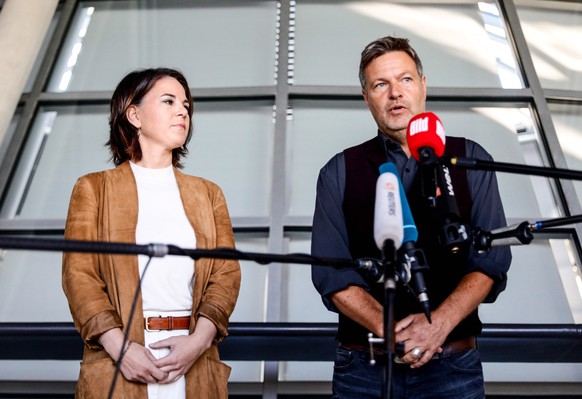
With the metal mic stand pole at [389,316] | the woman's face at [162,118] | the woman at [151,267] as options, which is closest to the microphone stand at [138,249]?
the metal mic stand pole at [389,316]

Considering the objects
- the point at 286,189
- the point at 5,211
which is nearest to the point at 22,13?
the point at 5,211

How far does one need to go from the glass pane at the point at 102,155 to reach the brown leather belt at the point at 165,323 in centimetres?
162

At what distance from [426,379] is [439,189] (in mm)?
536

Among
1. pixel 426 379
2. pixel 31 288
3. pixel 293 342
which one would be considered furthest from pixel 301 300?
pixel 426 379

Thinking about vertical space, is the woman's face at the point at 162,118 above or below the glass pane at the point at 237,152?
below

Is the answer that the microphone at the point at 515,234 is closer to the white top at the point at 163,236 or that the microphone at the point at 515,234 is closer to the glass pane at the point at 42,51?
the white top at the point at 163,236

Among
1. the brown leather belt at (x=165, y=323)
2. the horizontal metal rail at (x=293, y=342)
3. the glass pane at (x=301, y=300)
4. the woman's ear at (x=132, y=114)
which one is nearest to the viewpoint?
the brown leather belt at (x=165, y=323)

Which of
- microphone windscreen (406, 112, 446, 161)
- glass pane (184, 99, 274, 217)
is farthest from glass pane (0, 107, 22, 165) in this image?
microphone windscreen (406, 112, 446, 161)

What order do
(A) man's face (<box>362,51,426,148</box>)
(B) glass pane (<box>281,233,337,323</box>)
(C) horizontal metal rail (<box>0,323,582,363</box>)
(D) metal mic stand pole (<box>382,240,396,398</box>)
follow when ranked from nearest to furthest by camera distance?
Result: 1. (D) metal mic stand pole (<box>382,240,396,398</box>)
2. (A) man's face (<box>362,51,426,148</box>)
3. (C) horizontal metal rail (<box>0,323,582,363</box>)
4. (B) glass pane (<box>281,233,337,323</box>)

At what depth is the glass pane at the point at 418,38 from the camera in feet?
13.2

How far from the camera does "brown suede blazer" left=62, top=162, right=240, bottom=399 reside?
182 centimetres

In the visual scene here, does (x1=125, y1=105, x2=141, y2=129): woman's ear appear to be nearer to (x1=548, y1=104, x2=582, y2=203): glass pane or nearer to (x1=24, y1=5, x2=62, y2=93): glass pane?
(x1=24, y1=5, x2=62, y2=93): glass pane

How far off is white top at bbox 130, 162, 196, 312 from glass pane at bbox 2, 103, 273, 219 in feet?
4.63

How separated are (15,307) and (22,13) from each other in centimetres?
164
